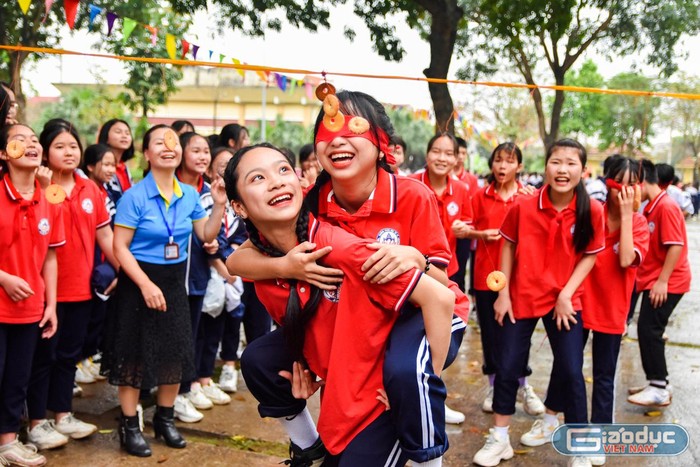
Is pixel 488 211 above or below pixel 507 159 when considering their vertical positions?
below

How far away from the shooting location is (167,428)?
388 cm

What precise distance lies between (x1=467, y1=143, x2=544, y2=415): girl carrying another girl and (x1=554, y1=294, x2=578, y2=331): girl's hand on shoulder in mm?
875

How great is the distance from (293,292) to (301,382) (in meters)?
0.37

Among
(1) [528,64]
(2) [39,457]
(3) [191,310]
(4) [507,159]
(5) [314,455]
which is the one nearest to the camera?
(5) [314,455]

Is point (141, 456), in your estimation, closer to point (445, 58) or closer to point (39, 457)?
point (39, 457)

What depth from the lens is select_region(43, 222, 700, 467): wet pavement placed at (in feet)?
12.2

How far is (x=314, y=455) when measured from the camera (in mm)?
2588

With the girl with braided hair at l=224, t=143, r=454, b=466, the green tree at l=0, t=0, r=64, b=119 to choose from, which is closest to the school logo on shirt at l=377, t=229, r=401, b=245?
the girl with braided hair at l=224, t=143, r=454, b=466

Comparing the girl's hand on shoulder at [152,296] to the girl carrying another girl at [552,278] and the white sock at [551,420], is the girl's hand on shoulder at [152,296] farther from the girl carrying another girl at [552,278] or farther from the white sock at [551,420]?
the white sock at [551,420]

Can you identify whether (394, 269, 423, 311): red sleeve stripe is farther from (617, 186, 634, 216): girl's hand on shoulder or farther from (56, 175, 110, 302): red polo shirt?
(56, 175, 110, 302): red polo shirt

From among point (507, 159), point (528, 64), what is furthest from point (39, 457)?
point (528, 64)

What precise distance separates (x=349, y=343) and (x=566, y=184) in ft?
6.58

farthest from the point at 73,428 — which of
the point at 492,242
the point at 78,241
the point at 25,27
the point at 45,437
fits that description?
the point at 25,27

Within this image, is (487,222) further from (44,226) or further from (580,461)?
(44,226)
